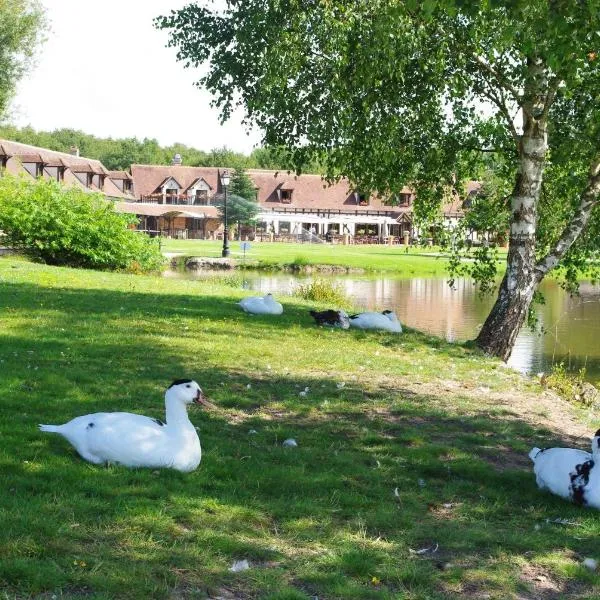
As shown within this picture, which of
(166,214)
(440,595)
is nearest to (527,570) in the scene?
(440,595)

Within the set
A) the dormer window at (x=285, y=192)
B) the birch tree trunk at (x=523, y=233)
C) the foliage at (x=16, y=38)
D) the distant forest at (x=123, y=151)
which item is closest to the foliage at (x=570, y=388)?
the birch tree trunk at (x=523, y=233)

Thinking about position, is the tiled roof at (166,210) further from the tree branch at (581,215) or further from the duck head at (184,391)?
the duck head at (184,391)

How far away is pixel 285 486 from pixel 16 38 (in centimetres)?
5035

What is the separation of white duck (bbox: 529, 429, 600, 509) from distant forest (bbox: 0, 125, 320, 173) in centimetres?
11989

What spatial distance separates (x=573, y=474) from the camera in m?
7.22

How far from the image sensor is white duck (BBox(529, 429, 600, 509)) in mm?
7137

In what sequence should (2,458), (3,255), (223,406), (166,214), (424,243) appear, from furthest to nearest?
(166,214) → (3,255) → (424,243) → (223,406) → (2,458)

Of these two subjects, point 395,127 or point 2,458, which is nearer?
point 2,458

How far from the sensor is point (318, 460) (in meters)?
7.95

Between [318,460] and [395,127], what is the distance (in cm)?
875

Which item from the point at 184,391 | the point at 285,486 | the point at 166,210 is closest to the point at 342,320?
the point at 184,391

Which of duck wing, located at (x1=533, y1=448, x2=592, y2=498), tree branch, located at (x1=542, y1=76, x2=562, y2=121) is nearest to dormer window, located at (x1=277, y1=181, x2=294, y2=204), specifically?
tree branch, located at (x1=542, y1=76, x2=562, y2=121)

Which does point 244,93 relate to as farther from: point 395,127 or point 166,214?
point 166,214

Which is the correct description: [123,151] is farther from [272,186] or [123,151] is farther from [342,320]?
[342,320]
